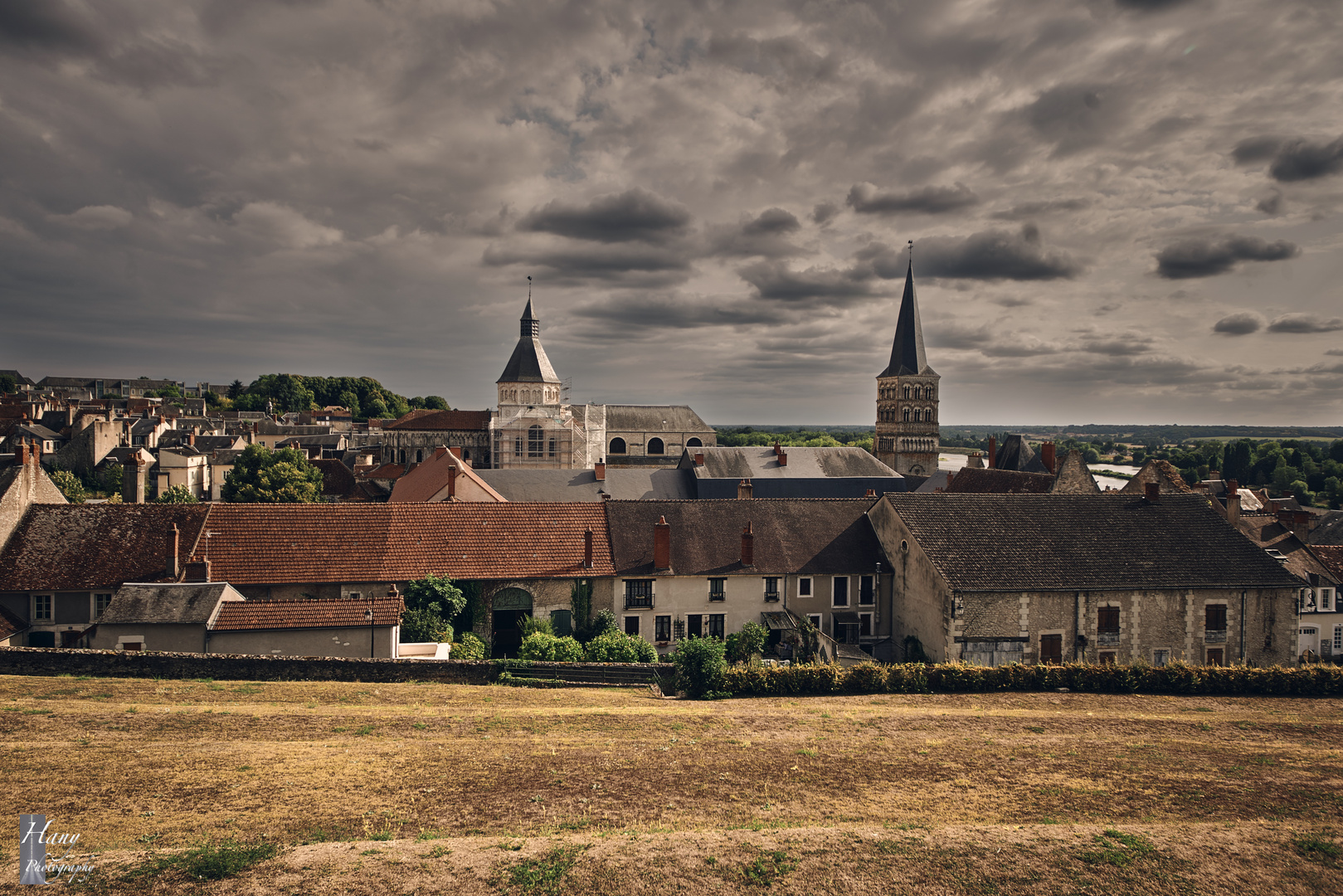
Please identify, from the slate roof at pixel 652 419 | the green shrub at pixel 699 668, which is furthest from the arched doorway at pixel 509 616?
the slate roof at pixel 652 419

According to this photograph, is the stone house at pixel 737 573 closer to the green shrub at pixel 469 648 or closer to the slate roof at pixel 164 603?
the green shrub at pixel 469 648

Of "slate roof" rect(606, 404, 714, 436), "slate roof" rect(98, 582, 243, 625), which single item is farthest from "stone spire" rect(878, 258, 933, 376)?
"slate roof" rect(98, 582, 243, 625)

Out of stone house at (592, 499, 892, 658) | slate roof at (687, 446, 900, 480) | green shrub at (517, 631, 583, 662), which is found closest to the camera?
green shrub at (517, 631, 583, 662)

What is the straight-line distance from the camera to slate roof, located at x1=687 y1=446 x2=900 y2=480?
61000 mm

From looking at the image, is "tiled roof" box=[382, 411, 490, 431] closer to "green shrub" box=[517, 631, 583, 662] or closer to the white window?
the white window

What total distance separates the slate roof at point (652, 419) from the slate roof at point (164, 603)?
67041 millimetres

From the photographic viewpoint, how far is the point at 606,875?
400 inches

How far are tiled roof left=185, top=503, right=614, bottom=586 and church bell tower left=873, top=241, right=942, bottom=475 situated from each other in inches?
2550

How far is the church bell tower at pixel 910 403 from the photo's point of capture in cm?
8712

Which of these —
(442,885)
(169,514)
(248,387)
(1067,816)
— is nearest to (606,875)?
(442,885)

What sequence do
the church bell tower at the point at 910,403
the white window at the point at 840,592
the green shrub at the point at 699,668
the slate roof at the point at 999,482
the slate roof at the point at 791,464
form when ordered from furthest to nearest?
1. the church bell tower at the point at 910,403
2. the slate roof at the point at 791,464
3. the slate roof at the point at 999,482
4. the white window at the point at 840,592
5. the green shrub at the point at 699,668

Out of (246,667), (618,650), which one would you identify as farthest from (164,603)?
(618,650)

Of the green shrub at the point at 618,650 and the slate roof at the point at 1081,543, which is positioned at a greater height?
the slate roof at the point at 1081,543

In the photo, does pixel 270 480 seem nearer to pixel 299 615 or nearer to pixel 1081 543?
pixel 299 615
